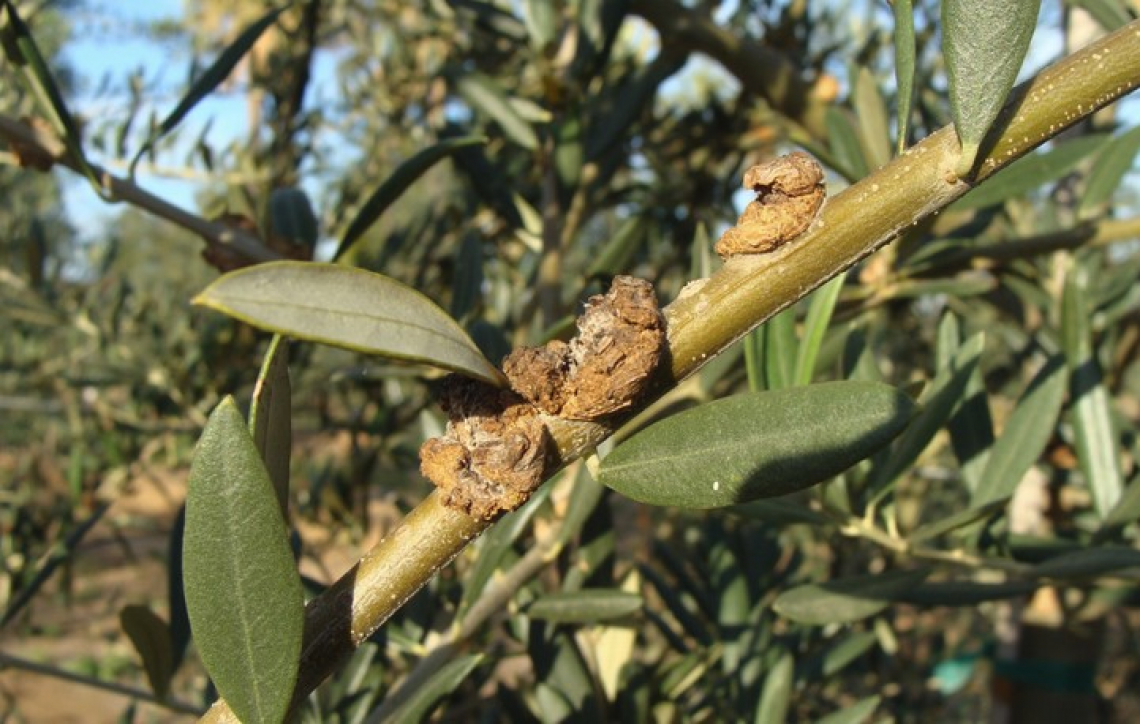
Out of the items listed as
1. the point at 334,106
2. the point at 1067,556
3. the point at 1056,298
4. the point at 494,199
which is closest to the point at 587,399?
the point at 1067,556

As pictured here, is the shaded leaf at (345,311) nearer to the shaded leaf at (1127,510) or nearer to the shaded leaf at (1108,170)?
the shaded leaf at (1127,510)

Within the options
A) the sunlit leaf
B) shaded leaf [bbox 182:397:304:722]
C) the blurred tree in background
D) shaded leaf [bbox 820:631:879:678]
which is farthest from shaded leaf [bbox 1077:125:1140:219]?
shaded leaf [bbox 182:397:304:722]

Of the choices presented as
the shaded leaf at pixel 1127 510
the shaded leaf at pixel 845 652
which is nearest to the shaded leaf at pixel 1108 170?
the shaded leaf at pixel 1127 510

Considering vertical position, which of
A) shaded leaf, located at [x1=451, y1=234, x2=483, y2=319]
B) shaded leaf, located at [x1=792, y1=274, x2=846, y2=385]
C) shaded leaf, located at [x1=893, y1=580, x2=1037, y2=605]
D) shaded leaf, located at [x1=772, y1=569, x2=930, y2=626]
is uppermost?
shaded leaf, located at [x1=451, y1=234, x2=483, y2=319]

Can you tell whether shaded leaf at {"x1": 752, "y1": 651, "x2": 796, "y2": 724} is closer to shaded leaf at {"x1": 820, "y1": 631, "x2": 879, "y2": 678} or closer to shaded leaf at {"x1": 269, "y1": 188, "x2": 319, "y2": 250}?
shaded leaf at {"x1": 820, "y1": 631, "x2": 879, "y2": 678}

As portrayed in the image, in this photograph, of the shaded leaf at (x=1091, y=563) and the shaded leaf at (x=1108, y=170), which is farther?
the shaded leaf at (x=1108, y=170)

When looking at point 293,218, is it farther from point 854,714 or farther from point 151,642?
point 854,714
